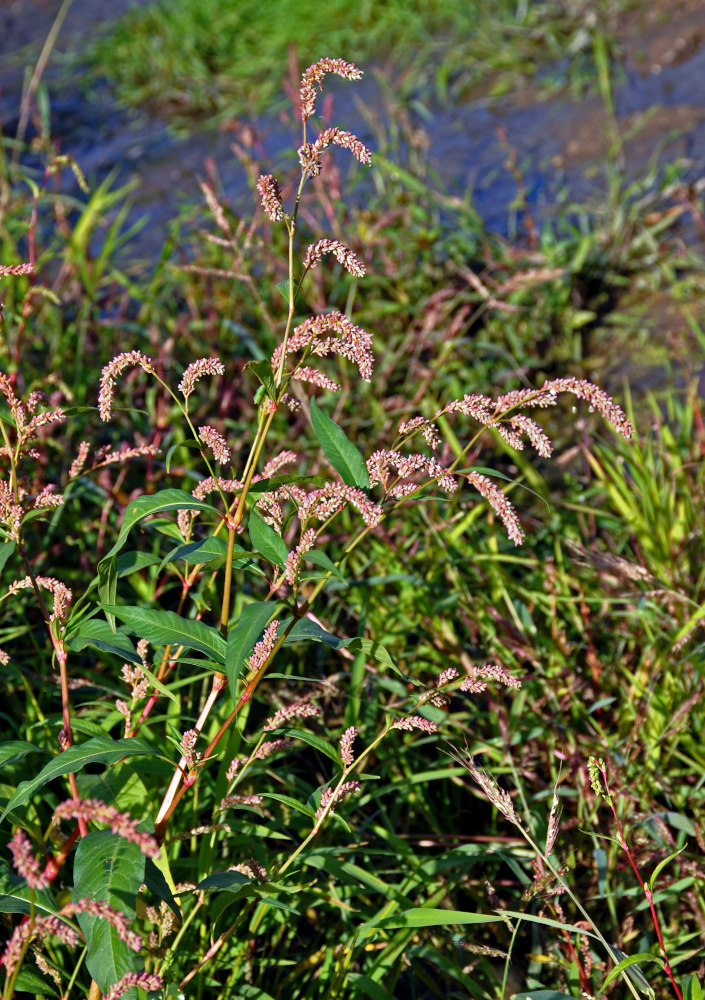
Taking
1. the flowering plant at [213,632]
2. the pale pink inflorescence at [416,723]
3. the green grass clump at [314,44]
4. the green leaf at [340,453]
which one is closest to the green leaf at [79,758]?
the flowering plant at [213,632]

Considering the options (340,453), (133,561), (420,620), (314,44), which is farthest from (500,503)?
(314,44)

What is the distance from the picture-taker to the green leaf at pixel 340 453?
4.32 feet

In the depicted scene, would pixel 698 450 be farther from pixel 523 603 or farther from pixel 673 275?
pixel 673 275

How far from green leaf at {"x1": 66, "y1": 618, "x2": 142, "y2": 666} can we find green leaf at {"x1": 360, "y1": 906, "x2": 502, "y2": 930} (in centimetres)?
65

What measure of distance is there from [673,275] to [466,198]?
2.71ft

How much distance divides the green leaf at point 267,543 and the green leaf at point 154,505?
0.06 m

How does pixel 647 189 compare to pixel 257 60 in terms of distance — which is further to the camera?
pixel 257 60

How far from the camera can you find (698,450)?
2.57 m

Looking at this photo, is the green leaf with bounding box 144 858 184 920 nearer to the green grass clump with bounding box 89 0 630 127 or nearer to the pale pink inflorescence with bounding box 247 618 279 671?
the pale pink inflorescence with bounding box 247 618 279 671

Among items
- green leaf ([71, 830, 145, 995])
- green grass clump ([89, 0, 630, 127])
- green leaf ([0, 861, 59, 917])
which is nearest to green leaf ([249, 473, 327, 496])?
green leaf ([71, 830, 145, 995])

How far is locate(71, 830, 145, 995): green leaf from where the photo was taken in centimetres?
111

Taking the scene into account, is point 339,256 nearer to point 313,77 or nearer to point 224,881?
point 313,77

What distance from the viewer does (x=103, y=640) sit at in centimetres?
135

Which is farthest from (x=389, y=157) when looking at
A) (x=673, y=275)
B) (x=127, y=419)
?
(x=127, y=419)
